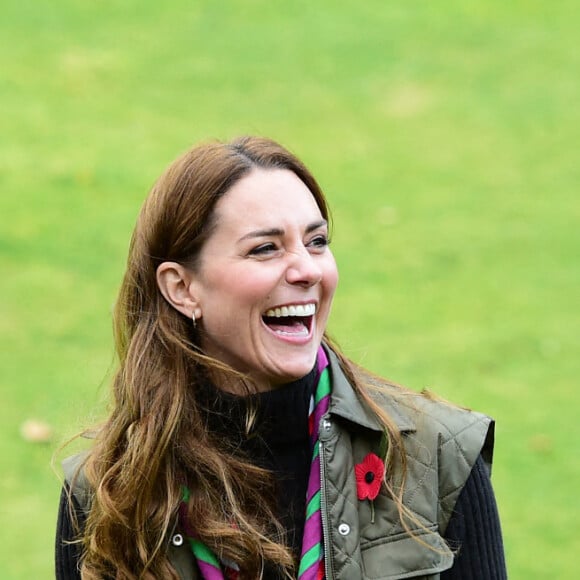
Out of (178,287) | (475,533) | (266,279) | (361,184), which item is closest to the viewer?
(266,279)

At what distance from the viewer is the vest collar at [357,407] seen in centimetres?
355

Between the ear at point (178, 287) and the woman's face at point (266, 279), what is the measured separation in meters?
0.02

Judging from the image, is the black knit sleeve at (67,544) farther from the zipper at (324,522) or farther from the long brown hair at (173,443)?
the zipper at (324,522)

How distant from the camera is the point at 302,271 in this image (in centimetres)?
344

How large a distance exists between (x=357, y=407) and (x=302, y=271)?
41cm

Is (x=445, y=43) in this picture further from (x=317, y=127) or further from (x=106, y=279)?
(x=106, y=279)

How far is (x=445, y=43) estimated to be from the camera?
11.1 meters

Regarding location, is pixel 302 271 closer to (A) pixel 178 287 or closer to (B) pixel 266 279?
(B) pixel 266 279

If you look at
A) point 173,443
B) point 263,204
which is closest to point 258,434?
point 173,443

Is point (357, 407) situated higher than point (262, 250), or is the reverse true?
point (262, 250)

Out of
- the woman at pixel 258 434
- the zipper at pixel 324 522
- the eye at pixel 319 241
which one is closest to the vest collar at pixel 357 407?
the woman at pixel 258 434

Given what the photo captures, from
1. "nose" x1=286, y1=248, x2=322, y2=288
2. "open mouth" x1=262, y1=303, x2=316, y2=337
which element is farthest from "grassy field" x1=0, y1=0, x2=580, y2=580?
"nose" x1=286, y1=248, x2=322, y2=288

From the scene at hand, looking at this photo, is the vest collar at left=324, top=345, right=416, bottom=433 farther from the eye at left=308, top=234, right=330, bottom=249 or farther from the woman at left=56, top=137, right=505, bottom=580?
the eye at left=308, top=234, right=330, bottom=249

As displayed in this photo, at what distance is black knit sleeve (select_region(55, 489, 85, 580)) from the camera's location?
3.72 metres
